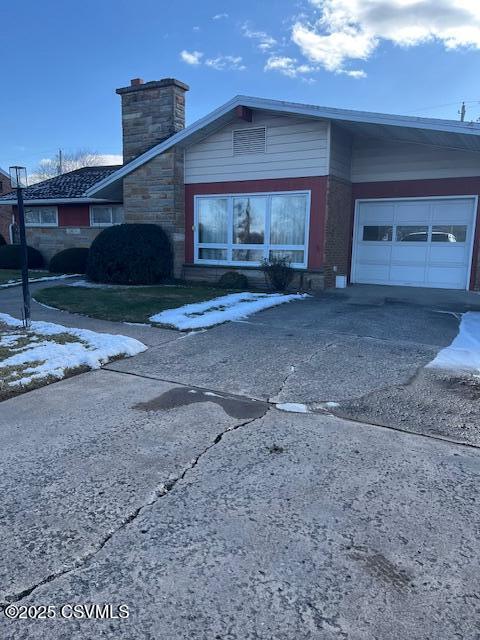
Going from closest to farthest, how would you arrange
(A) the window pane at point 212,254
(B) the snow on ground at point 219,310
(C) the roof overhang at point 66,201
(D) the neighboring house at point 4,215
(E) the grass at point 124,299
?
(B) the snow on ground at point 219,310 < (E) the grass at point 124,299 < (A) the window pane at point 212,254 < (C) the roof overhang at point 66,201 < (D) the neighboring house at point 4,215

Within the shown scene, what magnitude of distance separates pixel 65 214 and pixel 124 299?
1027 centimetres

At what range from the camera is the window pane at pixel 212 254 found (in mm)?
13812

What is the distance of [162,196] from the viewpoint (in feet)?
46.0

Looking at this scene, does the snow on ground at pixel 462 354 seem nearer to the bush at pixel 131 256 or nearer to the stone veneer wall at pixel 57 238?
the bush at pixel 131 256

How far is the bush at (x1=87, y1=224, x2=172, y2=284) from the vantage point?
13.1 metres

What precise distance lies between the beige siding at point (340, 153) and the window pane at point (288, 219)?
1.13 metres

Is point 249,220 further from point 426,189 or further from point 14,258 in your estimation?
point 14,258

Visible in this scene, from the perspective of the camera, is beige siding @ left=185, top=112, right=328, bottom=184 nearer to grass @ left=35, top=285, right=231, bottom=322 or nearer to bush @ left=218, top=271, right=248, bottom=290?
bush @ left=218, top=271, right=248, bottom=290

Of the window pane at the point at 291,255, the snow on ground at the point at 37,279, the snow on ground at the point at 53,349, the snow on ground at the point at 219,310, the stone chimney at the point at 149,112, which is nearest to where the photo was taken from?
the snow on ground at the point at 53,349

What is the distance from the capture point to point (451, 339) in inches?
279

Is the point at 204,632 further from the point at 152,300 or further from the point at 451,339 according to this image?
the point at 152,300

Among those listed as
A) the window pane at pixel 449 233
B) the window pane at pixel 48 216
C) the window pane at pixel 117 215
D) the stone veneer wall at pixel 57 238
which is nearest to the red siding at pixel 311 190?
the window pane at pixel 449 233

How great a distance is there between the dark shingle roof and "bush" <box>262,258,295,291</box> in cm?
930

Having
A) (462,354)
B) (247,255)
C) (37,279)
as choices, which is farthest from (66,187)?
(462,354)
